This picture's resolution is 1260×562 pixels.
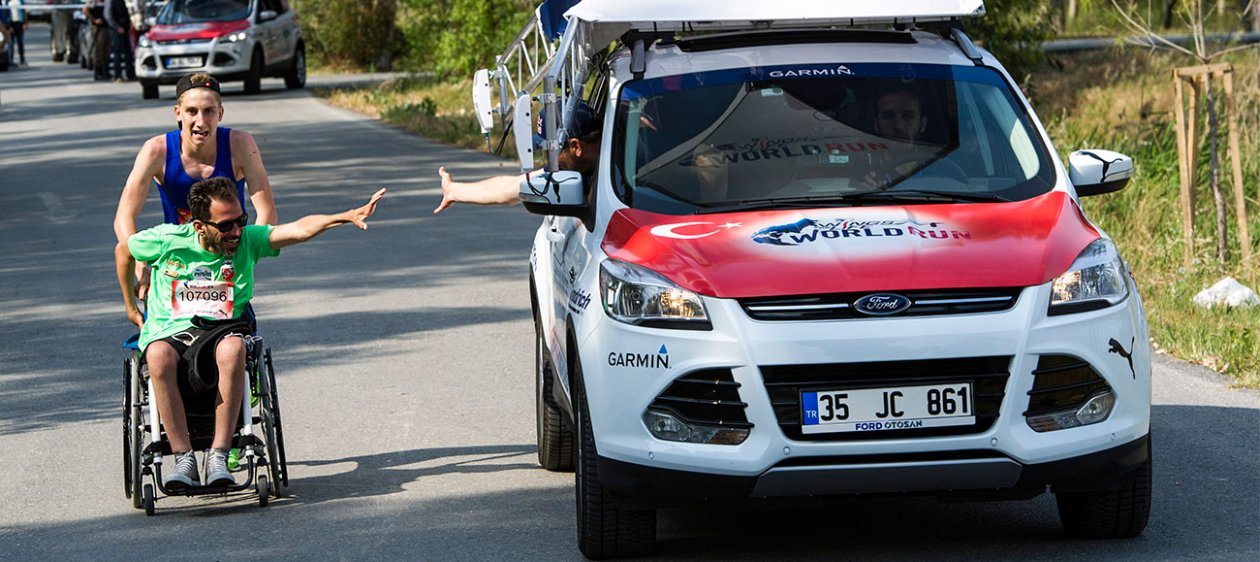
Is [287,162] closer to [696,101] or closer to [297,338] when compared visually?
[297,338]

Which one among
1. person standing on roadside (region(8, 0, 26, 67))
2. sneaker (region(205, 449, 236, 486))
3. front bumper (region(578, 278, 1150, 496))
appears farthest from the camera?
person standing on roadside (region(8, 0, 26, 67))

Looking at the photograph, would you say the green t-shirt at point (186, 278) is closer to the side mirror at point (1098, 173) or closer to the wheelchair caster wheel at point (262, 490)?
the wheelchair caster wheel at point (262, 490)

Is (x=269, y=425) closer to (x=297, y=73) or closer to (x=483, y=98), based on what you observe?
(x=483, y=98)

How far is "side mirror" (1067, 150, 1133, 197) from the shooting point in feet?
21.9

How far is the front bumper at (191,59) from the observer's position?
31.8 meters

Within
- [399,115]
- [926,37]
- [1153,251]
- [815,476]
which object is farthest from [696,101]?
[399,115]

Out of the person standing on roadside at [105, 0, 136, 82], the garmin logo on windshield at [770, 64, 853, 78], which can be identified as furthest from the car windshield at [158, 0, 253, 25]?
the garmin logo on windshield at [770, 64, 853, 78]

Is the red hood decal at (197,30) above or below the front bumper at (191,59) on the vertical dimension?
above

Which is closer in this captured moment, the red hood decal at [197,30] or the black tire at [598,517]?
the black tire at [598,517]

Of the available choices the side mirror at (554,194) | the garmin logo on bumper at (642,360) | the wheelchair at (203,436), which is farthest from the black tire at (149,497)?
the garmin logo on bumper at (642,360)

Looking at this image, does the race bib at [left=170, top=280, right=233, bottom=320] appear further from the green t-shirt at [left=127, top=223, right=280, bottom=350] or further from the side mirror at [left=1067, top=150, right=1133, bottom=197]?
the side mirror at [left=1067, top=150, right=1133, bottom=197]

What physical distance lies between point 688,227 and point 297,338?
18.2 feet

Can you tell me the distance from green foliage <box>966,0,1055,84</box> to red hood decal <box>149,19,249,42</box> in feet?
45.2

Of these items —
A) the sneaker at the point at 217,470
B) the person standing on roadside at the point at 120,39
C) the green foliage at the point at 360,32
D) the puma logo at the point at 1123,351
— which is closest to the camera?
the puma logo at the point at 1123,351
